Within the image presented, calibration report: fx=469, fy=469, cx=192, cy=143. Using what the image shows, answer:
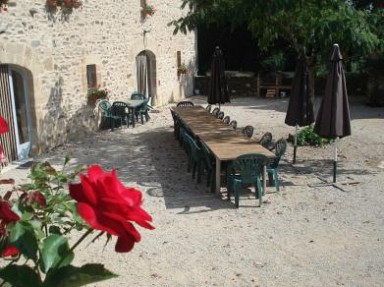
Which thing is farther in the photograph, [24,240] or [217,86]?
[217,86]

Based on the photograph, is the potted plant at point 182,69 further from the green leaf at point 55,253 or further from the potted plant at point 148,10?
the green leaf at point 55,253

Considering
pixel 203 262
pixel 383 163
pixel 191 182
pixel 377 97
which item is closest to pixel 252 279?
pixel 203 262

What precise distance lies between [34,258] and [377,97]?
1736cm

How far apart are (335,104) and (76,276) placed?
22.8ft

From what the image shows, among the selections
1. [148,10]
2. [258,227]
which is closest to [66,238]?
[258,227]

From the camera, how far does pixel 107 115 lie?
42.0 feet

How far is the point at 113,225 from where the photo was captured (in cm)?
95

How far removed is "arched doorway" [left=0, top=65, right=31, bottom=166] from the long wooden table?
3349 mm

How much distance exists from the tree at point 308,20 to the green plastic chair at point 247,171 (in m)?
2.97

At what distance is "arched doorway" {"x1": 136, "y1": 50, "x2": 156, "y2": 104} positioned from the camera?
15.9 meters

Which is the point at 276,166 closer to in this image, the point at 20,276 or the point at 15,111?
the point at 15,111

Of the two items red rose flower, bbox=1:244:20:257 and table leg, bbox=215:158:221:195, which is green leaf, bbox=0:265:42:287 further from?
table leg, bbox=215:158:221:195

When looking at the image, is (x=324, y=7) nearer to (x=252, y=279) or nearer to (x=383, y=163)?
(x=383, y=163)

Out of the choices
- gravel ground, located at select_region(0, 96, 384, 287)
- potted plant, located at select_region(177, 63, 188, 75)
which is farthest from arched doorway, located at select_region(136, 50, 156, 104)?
gravel ground, located at select_region(0, 96, 384, 287)
